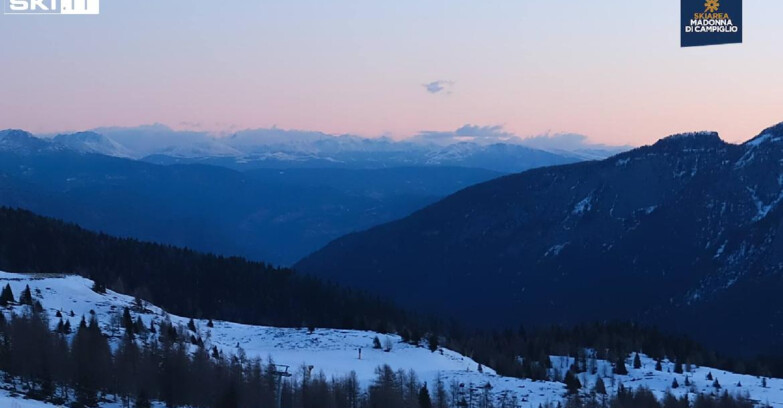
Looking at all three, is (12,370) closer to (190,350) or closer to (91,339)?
(91,339)

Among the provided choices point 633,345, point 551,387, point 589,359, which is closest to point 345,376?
point 551,387

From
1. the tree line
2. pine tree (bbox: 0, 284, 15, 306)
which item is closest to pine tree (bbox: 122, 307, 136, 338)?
the tree line

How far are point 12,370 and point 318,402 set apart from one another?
28.9 meters

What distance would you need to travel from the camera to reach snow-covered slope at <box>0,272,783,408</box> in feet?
376

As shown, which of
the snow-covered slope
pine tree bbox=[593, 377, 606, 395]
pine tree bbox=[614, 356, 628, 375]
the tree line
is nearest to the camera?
the tree line

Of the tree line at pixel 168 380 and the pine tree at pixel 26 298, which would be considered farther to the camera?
the pine tree at pixel 26 298

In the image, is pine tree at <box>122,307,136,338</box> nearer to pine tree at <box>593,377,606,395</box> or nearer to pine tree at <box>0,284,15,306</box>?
pine tree at <box>0,284,15,306</box>

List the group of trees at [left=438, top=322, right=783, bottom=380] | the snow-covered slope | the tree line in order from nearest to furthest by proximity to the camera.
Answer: the tree line → the snow-covered slope → the group of trees at [left=438, top=322, right=783, bottom=380]

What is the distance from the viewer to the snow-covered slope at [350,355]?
376 ft

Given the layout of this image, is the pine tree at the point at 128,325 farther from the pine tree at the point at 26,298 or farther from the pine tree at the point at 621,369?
the pine tree at the point at 621,369

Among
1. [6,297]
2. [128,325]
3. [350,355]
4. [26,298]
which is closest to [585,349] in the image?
[350,355]

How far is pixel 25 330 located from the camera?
85438mm

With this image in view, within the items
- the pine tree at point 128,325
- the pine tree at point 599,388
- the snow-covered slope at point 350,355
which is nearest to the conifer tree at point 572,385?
the snow-covered slope at point 350,355

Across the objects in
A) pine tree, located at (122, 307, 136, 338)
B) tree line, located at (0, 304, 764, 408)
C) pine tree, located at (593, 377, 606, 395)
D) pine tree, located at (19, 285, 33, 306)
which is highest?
pine tree, located at (19, 285, 33, 306)
